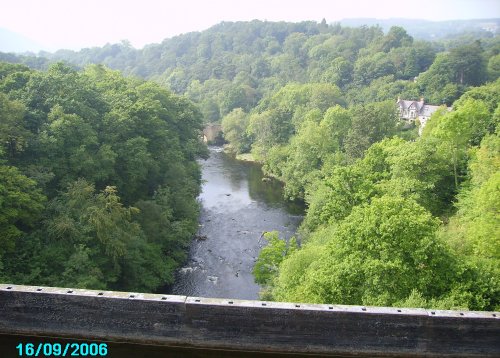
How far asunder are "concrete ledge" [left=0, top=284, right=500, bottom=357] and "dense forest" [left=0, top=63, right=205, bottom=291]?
7.37 metres

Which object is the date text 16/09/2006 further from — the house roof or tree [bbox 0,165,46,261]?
the house roof

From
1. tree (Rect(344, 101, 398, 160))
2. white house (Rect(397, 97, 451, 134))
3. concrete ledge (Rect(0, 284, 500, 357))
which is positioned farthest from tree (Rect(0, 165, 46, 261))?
white house (Rect(397, 97, 451, 134))

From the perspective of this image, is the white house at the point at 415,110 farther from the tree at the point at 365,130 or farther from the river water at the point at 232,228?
the river water at the point at 232,228

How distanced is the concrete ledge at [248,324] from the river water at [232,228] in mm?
13813

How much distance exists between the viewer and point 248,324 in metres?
10.7

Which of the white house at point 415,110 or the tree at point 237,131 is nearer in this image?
the white house at point 415,110

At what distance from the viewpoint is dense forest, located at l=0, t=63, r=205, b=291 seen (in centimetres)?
1866

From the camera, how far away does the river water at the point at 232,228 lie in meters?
25.9

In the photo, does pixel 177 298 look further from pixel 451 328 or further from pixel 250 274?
pixel 250 274

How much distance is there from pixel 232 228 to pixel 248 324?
76.4 ft

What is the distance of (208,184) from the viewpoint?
46281 mm

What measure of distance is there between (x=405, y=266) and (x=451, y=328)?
378 centimetres

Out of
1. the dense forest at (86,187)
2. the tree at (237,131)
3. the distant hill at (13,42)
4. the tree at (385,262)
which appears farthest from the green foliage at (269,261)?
A: the distant hill at (13,42)

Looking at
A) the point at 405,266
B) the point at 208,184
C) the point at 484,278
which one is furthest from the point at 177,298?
the point at 208,184
